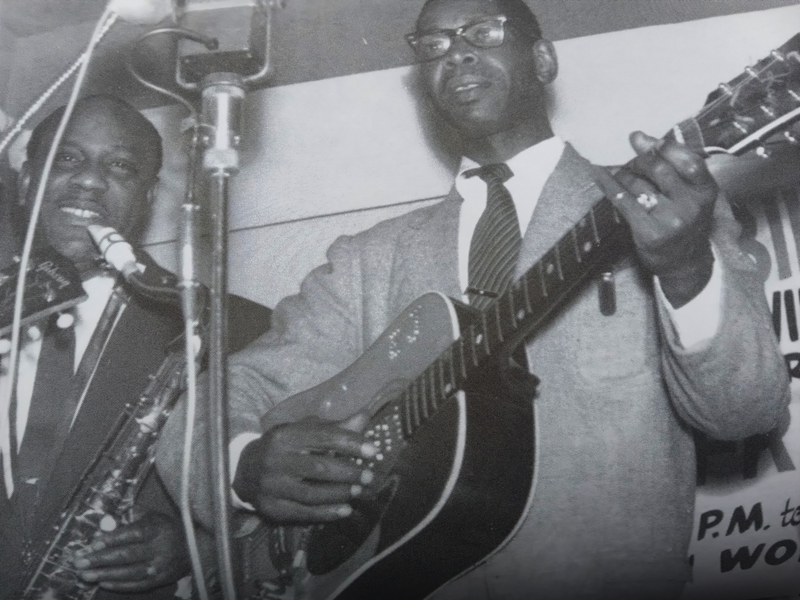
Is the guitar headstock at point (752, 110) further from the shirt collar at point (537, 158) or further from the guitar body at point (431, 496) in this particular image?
the guitar body at point (431, 496)

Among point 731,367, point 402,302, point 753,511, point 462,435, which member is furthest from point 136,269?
point 753,511

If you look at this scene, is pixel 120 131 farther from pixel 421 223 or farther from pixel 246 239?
pixel 421 223

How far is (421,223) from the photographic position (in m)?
1.87

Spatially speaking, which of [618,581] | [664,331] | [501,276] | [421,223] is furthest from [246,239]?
[618,581]

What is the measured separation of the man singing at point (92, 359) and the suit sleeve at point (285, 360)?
5 cm

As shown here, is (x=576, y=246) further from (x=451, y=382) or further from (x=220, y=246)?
(x=220, y=246)

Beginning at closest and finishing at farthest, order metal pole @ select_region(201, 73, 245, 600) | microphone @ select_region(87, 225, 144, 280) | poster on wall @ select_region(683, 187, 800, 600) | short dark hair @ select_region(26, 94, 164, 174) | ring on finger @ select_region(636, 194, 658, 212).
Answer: metal pole @ select_region(201, 73, 245, 600) < ring on finger @ select_region(636, 194, 658, 212) < poster on wall @ select_region(683, 187, 800, 600) < microphone @ select_region(87, 225, 144, 280) < short dark hair @ select_region(26, 94, 164, 174)

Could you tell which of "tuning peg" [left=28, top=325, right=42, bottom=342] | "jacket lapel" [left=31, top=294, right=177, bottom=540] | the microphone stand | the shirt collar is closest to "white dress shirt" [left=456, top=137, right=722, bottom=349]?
the shirt collar

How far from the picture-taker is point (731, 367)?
63.0 inches

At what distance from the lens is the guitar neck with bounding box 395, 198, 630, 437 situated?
157 cm

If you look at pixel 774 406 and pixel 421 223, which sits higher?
pixel 421 223

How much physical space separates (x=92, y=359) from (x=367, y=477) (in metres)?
0.65

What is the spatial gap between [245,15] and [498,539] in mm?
1069

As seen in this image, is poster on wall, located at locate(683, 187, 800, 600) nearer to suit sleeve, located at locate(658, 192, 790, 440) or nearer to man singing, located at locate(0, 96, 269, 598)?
suit sleeve, located at locate(658, 192, 790, 440)
